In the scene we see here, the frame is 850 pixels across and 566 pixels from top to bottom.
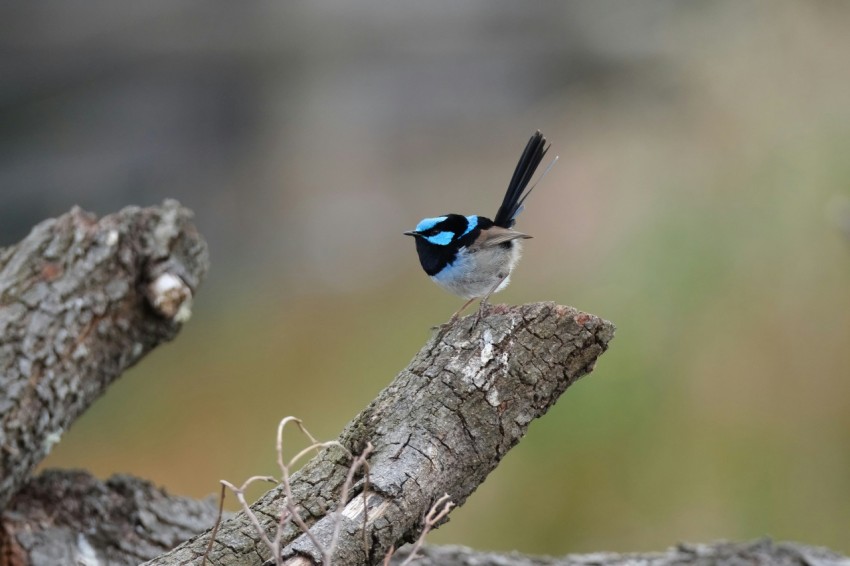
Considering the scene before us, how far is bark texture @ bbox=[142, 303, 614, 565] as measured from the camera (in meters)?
1.86

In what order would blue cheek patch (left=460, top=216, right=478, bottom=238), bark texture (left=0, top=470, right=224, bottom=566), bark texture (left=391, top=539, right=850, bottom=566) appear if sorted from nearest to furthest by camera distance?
1. bark texture (left=0, top=470, right=224, bottom=566)
2. blue cheek patch (left=460, top=216, right=478, bottom=238)
3. bark texture (left=391, top=539, right=850, bottom=566)

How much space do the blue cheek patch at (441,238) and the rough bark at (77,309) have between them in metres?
0.88

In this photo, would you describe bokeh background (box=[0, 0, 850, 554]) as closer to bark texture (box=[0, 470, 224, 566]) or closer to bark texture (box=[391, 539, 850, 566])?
bark texture (box=[391, 539, 850, 566])

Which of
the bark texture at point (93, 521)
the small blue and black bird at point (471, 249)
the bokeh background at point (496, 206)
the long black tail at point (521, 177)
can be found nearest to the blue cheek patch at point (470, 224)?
the small blue and black bird at point (471, 249)

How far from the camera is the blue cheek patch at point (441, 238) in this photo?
2.86 meters

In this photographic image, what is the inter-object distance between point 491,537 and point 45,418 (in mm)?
2943

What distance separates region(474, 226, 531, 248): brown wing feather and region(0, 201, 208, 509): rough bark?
1.03 m

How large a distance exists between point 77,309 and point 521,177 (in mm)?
1460

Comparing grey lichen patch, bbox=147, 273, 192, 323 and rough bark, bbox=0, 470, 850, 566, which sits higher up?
grey lichen patch, bbox=147, 273, 192, 323

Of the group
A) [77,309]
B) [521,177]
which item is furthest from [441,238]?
[77,309]

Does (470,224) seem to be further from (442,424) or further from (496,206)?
(496,206)

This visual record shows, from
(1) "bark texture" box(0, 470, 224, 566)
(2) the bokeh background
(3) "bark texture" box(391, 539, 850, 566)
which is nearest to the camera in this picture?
(1) "bark texture" box(0, 470, 224, 566)

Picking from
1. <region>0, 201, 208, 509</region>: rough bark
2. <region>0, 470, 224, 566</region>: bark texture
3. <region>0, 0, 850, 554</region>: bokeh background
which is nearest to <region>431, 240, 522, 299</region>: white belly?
<region>0, 201, 208, 509</region>: rough bark

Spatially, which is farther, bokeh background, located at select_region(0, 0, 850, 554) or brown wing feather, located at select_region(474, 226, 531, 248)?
bokeh background, located at select_region(0, 0, 850, 554)
